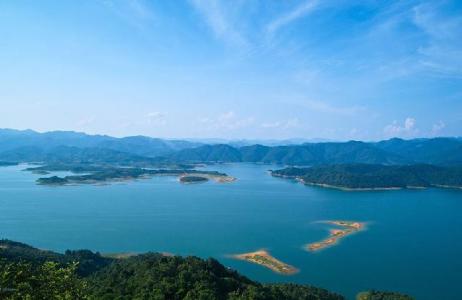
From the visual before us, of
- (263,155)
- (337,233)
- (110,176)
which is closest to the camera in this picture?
(337,233)

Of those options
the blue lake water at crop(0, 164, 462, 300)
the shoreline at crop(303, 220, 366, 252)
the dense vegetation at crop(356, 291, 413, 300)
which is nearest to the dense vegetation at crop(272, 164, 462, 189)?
the blue lake water at crop(0, 164, 462, 300)

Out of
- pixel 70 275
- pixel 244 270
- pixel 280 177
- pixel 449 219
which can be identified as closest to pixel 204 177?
pixel 280 177

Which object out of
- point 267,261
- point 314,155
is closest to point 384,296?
point 267,261

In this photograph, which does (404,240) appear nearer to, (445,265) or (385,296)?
(445,265)

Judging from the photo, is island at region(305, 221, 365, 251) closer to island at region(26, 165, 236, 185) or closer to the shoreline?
the shoreline

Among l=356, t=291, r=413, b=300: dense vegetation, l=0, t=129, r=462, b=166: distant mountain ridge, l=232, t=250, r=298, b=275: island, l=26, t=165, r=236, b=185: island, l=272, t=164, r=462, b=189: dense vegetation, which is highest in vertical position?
l=0, t=129, r=462, b=166: distant mountain ridge

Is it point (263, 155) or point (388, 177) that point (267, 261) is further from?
point (263, 155)

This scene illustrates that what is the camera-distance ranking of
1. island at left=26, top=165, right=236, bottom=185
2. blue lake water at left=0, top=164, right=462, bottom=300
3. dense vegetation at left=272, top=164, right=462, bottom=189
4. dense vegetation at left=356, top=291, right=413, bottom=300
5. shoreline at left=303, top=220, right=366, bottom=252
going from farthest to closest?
1. dense vegetation at left=272, top=164, right=462, bottom=189
2. island at left=26, top=165, right=236, bottom=185
3. shoreline at left=303, top=220, right=366, bottom=252
4. blue lake water at left=0, top=164, right=462, bottom=300
5. dense vegetation at left=356, top=291, right=413, bottom=300

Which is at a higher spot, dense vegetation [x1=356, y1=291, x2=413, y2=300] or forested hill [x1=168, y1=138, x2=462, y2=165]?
forested hill [x1=168, y1=138, x2=462, y2=165]
